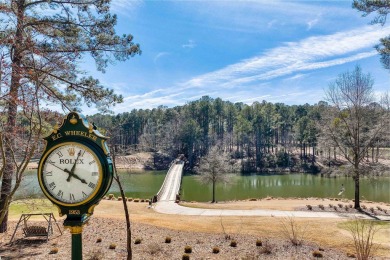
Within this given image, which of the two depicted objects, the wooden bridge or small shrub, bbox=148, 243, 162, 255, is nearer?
small shrub, bbox=148, 243, 162, 255

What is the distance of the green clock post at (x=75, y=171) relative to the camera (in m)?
3.25

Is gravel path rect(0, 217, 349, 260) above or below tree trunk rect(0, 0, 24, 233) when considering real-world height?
below

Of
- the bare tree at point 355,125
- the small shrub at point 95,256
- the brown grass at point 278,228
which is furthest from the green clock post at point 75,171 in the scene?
the bare tree at point 355,125

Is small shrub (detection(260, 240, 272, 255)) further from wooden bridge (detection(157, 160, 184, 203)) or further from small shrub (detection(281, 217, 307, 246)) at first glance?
wooden bridge (detection(157, 160, 184, 203))

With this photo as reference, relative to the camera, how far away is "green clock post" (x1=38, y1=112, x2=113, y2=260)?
10.7ft

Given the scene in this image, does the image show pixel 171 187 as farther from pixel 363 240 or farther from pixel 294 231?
pixel 363 240

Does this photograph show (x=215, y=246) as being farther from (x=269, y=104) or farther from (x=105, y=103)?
(x=269, y=104)

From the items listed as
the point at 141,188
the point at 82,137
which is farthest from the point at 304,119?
the point at 82,137

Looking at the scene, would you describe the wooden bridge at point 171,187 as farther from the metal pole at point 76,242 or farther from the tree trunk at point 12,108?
the metal pole at point 76,242

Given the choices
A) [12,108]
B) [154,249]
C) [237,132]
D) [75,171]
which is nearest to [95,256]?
[154,249]

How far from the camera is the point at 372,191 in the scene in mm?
37000

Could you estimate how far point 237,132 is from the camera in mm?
71750

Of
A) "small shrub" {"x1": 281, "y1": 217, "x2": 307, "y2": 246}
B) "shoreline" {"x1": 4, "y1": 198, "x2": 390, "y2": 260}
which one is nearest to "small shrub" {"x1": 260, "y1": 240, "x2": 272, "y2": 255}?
"shoreline" {"x1": 4, "y1": 198, "x2": 390, "y2": 260}

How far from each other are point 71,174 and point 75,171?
49 millimetres
